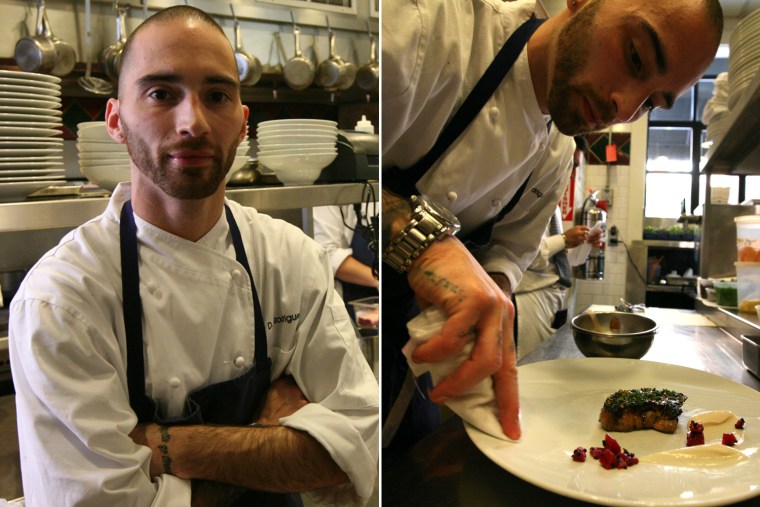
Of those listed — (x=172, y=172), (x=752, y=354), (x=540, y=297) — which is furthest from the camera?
(x=540, y=297)

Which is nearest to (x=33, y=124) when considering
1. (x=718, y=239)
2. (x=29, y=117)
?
(x=29, y=117)

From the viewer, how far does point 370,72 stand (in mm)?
310

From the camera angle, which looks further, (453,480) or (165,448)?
(453,480)

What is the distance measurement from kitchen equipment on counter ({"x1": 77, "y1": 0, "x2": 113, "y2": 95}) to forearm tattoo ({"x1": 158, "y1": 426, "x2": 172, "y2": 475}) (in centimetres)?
16

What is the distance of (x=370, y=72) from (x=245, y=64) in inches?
2.9

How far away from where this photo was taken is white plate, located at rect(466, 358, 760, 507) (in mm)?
340

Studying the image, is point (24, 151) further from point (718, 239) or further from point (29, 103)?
point (718, 239)

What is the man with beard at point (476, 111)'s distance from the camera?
37 cm

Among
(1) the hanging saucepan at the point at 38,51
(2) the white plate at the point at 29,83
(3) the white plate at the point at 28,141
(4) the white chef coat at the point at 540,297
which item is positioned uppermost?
(1) the hanging saucepan at the point at 38,51

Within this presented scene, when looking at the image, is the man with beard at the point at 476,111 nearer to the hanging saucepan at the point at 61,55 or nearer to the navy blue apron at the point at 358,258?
the navy blue apron at the point at 358,258

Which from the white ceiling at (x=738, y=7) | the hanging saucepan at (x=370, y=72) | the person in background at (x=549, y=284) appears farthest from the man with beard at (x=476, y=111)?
the person in background at (x=549, y=284)

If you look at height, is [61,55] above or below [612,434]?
above

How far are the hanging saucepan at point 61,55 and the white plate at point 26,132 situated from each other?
27 millimetres

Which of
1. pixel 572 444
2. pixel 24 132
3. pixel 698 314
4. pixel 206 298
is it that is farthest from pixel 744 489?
pixel 698 314
